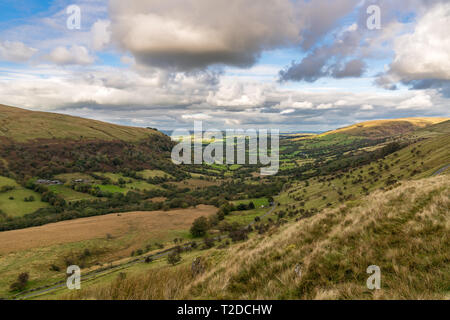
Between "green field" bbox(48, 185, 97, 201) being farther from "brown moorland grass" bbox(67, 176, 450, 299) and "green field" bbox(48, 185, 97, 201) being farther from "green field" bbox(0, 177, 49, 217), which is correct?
"brown moorland grass" bbox(67, 176, 450, 299)

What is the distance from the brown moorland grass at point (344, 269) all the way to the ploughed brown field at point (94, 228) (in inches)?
3658

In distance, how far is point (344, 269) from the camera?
8102 mm

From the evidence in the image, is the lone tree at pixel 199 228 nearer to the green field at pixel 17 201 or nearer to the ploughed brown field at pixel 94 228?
the ploughed brown field at pixel 94 228

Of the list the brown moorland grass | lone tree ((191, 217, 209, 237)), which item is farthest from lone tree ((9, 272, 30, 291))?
the brown moorland grass

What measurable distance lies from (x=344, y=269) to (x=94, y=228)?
4237 inches

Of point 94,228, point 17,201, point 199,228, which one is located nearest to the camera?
point 94,228

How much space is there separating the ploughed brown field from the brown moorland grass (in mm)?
92906

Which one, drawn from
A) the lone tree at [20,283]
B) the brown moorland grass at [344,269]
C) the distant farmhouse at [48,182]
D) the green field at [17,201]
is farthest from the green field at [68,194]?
the brown moorland grass at [344,269]

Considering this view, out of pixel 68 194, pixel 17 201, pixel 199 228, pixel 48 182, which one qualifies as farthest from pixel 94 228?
pixel 48 182

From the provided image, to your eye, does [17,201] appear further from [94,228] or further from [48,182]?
[94,228]

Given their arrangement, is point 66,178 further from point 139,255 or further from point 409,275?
point 409,275

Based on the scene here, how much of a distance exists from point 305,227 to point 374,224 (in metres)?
3.94

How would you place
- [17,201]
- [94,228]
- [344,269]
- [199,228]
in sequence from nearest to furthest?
[344,269]
[94,228]
[199,228]
[17,201]
